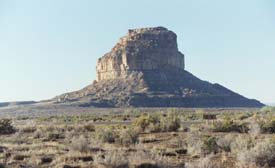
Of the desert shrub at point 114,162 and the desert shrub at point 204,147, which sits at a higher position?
the desert shrub at point 204,147

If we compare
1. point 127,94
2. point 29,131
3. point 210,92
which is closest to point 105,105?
point 127,94

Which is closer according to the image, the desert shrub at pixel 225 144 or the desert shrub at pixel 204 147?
the desert shrub at pixel 204 147

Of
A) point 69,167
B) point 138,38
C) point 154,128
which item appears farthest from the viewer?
point 138,38

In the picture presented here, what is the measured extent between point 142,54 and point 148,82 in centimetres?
1718

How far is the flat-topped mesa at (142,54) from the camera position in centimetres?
14888

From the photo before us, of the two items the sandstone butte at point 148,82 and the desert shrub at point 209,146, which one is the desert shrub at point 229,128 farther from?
the sandstone butte at point 148,82

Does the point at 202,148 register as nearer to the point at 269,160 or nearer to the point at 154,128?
the point at 269,160

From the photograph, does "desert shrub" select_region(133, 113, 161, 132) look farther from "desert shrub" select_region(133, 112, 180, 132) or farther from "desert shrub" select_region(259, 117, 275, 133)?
"desert shrub" select_region(259, 117, 275, 133)

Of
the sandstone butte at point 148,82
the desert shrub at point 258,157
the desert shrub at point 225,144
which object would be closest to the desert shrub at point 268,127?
the desert shrub at point 225,144

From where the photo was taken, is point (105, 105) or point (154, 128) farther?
point (105, 105)

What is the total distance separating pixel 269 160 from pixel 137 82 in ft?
396

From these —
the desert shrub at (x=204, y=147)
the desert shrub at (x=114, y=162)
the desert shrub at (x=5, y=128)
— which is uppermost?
the desert shrub at (x=5, y=128)

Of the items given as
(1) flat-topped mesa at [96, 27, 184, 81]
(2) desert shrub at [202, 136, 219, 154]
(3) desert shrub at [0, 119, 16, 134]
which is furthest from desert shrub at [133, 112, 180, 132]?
(1) flat-topped mesa at [96, 27, 184, 81]

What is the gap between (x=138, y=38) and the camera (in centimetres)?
16038
